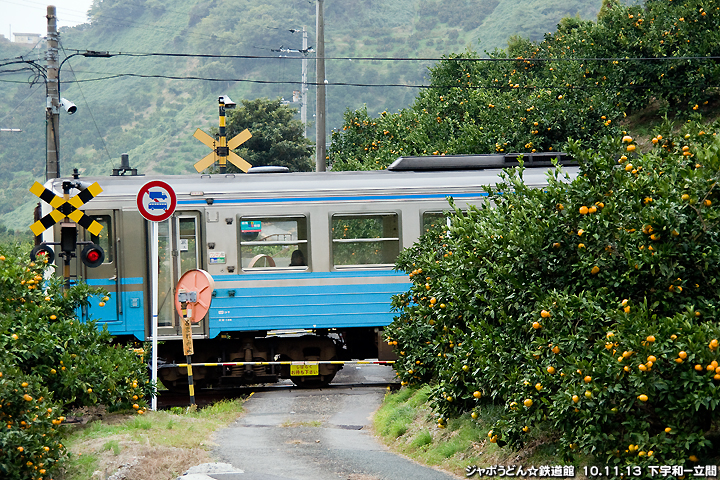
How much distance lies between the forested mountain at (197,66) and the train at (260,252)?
58720 millimetres

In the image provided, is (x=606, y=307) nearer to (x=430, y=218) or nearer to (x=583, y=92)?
(x=430, y=218)

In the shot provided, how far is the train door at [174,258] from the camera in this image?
45.2 feet

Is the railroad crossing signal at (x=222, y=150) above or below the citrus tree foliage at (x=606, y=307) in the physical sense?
above

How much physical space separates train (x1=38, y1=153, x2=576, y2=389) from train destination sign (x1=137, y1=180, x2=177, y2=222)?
2825mm

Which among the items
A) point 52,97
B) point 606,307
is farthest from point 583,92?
point 606,307

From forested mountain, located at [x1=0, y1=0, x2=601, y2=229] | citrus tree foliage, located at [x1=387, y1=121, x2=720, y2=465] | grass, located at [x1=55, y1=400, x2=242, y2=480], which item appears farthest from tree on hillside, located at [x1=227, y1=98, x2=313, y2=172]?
citrus tree foliage, located at [x1=387, y1=121, x2=720, y2=465]

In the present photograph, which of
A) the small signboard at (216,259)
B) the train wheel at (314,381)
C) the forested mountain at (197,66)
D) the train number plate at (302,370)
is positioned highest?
the forested mountain at (197,66)

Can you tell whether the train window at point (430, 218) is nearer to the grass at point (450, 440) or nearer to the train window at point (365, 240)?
the train window at point (365, 240)

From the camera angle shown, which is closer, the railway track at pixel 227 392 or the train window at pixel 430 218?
the railway track at pixel 227 392

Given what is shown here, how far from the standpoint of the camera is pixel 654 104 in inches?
917

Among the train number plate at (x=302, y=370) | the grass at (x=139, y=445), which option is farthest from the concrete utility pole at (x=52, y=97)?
the grass at (x=139, y=445)

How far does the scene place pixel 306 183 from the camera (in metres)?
14.2

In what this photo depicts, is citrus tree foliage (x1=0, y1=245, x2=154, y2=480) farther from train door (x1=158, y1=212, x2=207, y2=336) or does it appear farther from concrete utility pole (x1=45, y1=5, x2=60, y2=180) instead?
concrete utility pole (x1=45, y1=5, x2=60, y2=180)

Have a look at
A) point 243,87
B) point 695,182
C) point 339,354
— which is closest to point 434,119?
point 339,354
